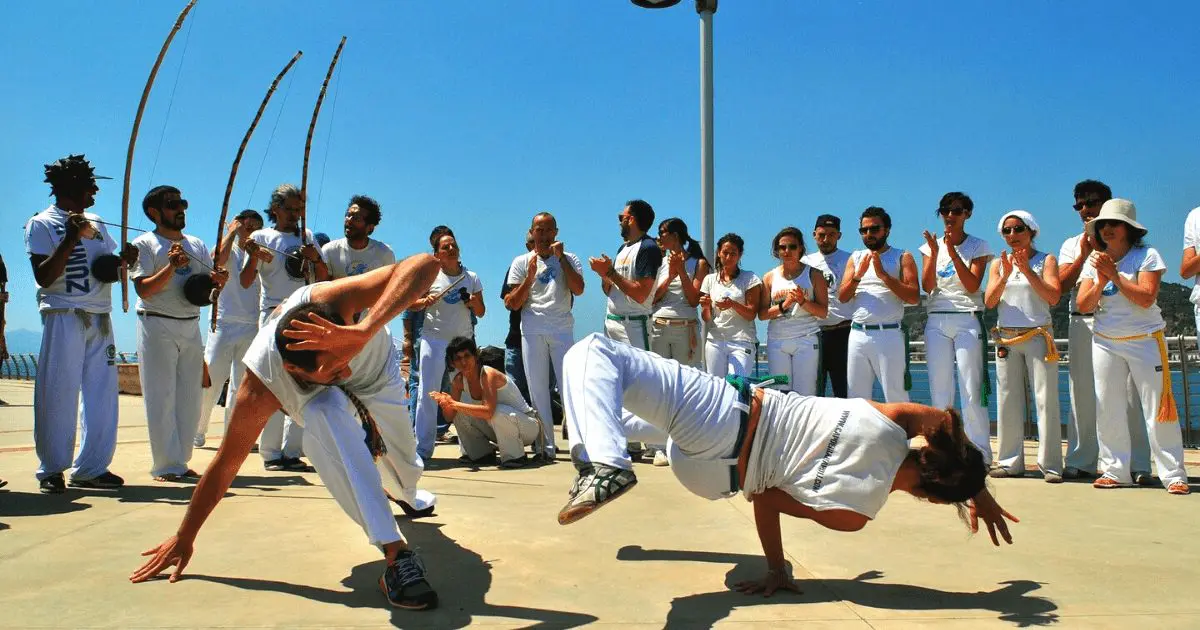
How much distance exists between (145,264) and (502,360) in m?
4.36

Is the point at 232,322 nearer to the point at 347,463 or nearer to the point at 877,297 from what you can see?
the point at 347,463

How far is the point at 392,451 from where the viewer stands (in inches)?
152

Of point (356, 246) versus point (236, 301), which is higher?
point (356, 246)

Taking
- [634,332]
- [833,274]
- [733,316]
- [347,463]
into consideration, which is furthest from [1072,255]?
[347,463]

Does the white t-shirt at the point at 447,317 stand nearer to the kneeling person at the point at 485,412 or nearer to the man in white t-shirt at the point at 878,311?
the kneeling person at the point at 485,412

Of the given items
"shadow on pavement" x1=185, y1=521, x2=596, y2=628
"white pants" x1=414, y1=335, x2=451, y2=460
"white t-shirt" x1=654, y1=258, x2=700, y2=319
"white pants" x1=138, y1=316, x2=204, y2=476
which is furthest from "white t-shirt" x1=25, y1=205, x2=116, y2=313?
"white t-shirt" x1=654, y1=258, x2=700, y2=319

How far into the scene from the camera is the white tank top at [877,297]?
6.24 metres

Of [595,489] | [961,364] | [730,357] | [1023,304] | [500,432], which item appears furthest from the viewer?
[730,357]

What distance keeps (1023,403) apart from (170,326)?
5692mm

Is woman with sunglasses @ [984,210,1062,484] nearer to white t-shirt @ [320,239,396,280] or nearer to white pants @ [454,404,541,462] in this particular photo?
white pants @ [454,404,541,462]

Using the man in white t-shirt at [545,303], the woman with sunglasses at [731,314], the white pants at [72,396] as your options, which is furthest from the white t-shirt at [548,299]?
the white pants at [72,396]

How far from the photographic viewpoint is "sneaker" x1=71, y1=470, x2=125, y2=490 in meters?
5.09

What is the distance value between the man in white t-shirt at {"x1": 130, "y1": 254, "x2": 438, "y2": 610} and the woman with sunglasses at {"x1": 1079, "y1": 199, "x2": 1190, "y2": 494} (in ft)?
14.5

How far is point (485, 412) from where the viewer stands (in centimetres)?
652
